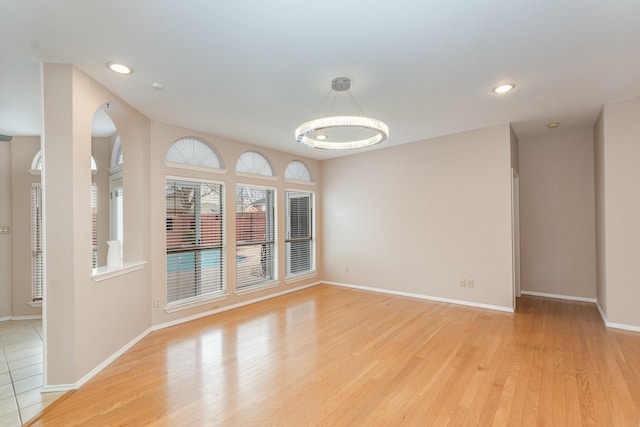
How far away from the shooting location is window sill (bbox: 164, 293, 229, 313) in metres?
4.08

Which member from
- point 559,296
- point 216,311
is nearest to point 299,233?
point 216,311

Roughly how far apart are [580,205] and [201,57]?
580 cm

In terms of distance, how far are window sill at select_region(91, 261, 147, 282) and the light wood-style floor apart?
0.86 m

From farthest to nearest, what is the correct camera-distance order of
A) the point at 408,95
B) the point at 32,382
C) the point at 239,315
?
the point at 239,315 → the point at 408,95 → the point at 32,382

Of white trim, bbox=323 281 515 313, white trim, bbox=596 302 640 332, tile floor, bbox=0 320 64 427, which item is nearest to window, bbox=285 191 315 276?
white trim, bbox=323 281 515 313

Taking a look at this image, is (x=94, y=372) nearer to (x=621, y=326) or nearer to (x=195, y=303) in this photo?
(x=195, y=303)

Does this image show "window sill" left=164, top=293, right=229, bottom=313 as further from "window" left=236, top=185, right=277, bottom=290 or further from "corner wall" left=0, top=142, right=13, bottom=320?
"corner wall" left=0, top=142, right=13, bottom=320

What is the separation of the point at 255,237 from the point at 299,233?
118cm

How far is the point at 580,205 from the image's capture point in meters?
4.80

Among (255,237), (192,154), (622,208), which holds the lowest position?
(255,237)

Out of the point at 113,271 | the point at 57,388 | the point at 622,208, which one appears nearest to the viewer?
the point at 57,388

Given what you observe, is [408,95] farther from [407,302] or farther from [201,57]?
[407,302]

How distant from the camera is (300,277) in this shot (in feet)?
A: 20.1

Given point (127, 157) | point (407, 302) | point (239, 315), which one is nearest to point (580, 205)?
point (407, 302)
